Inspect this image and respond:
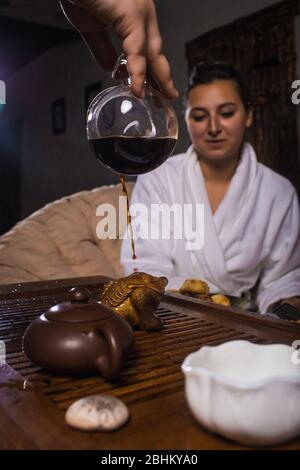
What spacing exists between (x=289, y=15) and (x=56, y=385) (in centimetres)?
241

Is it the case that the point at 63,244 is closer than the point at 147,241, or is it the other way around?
the point at 147,241

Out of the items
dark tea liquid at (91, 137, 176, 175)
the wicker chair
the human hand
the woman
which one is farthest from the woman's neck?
dark tea liquid at (91, 137, 176, 175)

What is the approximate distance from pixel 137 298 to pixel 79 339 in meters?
0.24

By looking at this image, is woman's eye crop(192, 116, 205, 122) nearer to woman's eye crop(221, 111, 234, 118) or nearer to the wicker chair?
woman's eye crop(221, 111, 234, 118)

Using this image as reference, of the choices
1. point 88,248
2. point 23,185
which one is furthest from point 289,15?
point 23,185

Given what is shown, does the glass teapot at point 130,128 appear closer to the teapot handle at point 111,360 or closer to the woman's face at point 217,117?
the teapot handle at point 111,360

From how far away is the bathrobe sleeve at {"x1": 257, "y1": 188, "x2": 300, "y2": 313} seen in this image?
180 cm

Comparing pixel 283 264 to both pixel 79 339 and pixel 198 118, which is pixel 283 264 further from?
pixel 79 339

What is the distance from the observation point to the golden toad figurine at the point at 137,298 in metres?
0.87

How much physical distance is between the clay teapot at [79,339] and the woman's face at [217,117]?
4.52 ft

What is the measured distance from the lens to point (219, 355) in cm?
58

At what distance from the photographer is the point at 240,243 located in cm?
198

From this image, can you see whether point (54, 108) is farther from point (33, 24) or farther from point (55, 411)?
point (55, 411)

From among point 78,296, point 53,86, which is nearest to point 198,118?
point 78,296
